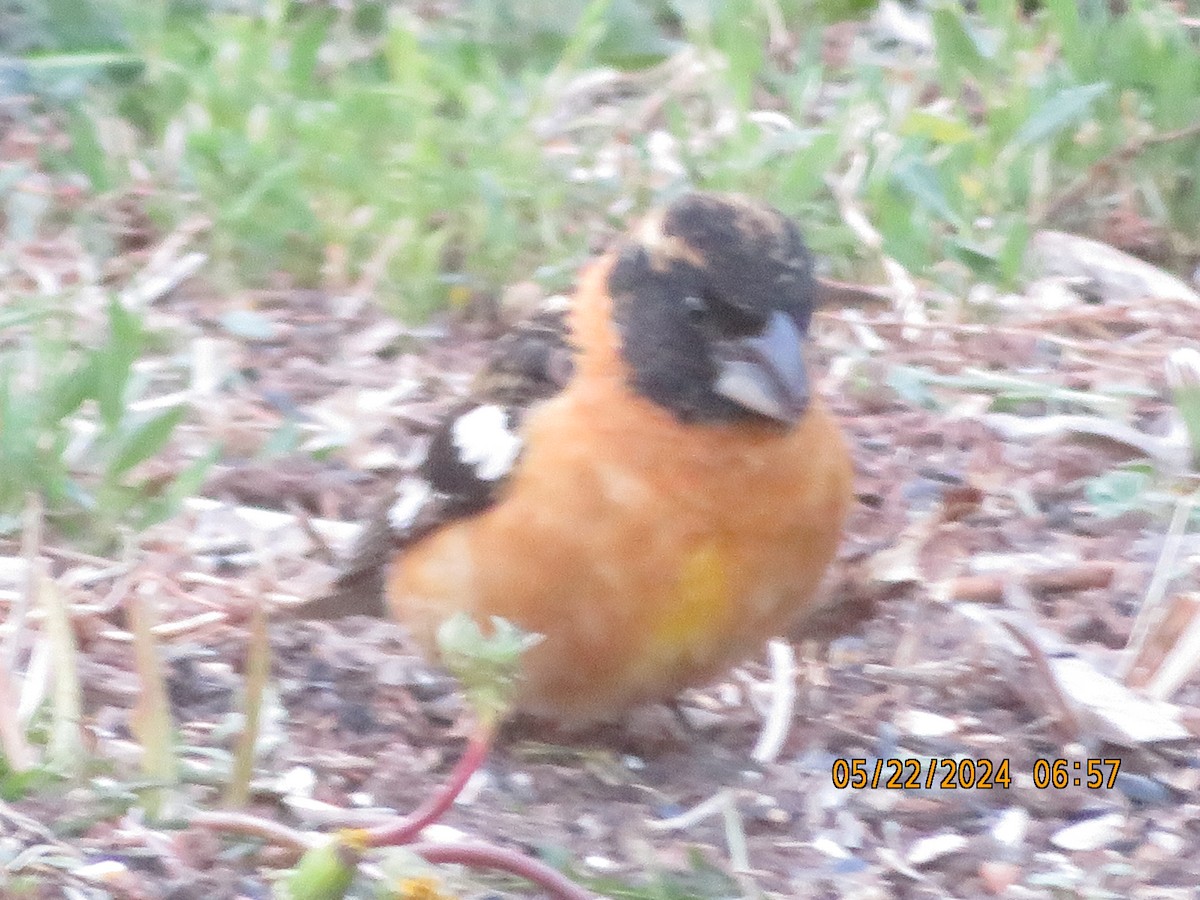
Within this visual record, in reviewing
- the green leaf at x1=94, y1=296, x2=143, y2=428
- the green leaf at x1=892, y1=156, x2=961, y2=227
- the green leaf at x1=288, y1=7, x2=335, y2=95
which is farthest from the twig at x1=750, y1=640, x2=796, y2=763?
the green leaf at x1=288, y1=7, x2=335, y2=95

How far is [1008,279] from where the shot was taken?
11.5 ft

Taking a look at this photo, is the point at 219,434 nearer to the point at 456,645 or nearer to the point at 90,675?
the point at 90,675

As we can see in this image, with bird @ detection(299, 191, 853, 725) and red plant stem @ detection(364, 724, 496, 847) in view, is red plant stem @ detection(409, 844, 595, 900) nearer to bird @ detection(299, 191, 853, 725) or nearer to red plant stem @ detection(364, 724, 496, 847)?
red plant stem @ detection(364, 724, 496, 847)

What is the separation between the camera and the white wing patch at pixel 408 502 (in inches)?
106

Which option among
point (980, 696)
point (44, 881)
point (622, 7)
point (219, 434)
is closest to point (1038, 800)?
point (980, 696)

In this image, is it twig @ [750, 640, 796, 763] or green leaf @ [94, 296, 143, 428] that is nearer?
twig @ [750, 640, 796, 763]

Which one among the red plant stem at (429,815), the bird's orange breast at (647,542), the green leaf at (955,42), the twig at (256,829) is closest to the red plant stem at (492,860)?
the red plant stem at (429,815)

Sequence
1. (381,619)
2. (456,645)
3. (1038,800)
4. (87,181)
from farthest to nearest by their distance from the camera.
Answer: (87,181), (381,619), (1038,800), (456,645)

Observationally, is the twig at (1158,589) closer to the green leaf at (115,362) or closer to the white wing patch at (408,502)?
the white wing patch at (408,502)

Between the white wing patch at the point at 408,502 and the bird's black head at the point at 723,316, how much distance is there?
41 centimetres

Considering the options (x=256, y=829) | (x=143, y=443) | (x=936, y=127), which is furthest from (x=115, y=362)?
(x=936, y=127)

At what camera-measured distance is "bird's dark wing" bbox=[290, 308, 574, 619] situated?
2523 millimetres

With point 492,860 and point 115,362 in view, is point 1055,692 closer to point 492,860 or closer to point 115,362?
point 492,860

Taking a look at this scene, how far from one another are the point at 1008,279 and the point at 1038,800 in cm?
134
